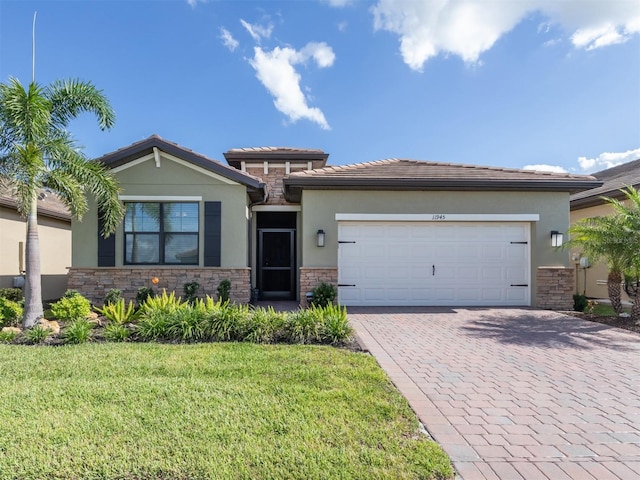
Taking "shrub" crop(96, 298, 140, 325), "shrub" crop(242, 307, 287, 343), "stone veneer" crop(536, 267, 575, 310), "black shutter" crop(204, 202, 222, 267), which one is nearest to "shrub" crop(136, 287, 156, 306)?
"black shutter" crop(204, 202, 222, 267)

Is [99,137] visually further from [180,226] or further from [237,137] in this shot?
[237,137]

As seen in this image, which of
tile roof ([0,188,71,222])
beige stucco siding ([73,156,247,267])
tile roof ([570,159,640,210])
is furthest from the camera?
tile roof ([570,159,640,210])

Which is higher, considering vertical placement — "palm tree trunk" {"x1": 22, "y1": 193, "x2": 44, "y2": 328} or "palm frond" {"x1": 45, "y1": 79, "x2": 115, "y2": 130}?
"palm frond" {"x1": 45, "y1": 79, "x2": 115, "y2": 130}

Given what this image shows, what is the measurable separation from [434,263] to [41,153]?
10496 mm

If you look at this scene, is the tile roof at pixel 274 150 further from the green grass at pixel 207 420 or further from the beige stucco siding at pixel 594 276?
the beige stucco siding at pixel 594 276

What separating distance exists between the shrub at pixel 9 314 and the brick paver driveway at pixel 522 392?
7791 millimetres

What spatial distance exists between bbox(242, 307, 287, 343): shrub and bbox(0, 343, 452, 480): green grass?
1047mm

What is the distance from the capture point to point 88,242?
9.66 m

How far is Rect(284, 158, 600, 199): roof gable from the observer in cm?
965

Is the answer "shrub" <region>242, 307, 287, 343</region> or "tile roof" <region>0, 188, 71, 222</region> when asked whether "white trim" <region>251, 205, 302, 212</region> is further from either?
"tile roof" <region>0, 188, 71, 222</region>

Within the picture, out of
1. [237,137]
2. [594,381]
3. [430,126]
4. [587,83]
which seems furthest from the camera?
[237,137]

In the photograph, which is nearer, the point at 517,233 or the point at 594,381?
the point at 594,381

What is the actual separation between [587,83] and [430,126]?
16.4 ft

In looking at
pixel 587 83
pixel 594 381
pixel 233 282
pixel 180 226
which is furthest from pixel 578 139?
pixel 180 226
